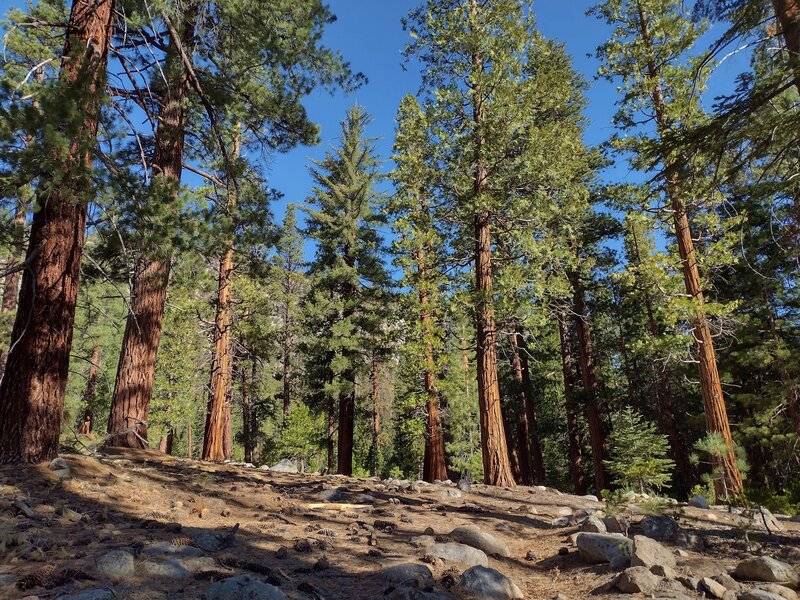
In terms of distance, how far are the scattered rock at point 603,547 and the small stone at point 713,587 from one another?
69cm

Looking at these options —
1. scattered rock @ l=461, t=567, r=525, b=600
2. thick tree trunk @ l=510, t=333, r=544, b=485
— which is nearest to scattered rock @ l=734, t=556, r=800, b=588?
scattered rock @ l=461, t=567, r=525, b=600

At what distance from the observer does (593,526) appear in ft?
16.2

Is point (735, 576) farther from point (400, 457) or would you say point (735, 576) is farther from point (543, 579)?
point (400, 457)

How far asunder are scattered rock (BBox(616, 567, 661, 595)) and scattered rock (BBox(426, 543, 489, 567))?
1110 mm

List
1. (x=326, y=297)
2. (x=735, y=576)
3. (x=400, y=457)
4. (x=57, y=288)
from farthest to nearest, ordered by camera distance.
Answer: (x=400, y=457) → (x=326, y=297) → (x=57, y=288) → (x=735, y=576)

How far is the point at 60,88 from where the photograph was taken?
14.7 ft

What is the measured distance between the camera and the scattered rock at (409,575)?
3.29 metres

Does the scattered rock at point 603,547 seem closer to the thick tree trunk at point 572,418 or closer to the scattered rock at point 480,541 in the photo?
the scattered rock at point 480,541

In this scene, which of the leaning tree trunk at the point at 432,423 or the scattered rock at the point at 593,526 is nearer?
the scattered rock at the point at 593,526

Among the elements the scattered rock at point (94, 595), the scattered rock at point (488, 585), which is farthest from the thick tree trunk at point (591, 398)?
the scattered rock at point (94, 595)

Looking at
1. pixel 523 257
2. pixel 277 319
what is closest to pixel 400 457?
pixel 277 319

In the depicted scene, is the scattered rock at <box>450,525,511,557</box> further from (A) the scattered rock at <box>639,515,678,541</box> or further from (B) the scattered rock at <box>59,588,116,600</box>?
(B) the scattered rock at <box>59,588,116,600</box>

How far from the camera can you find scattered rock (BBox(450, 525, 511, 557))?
179 inches

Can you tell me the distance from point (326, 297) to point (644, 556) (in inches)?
623
